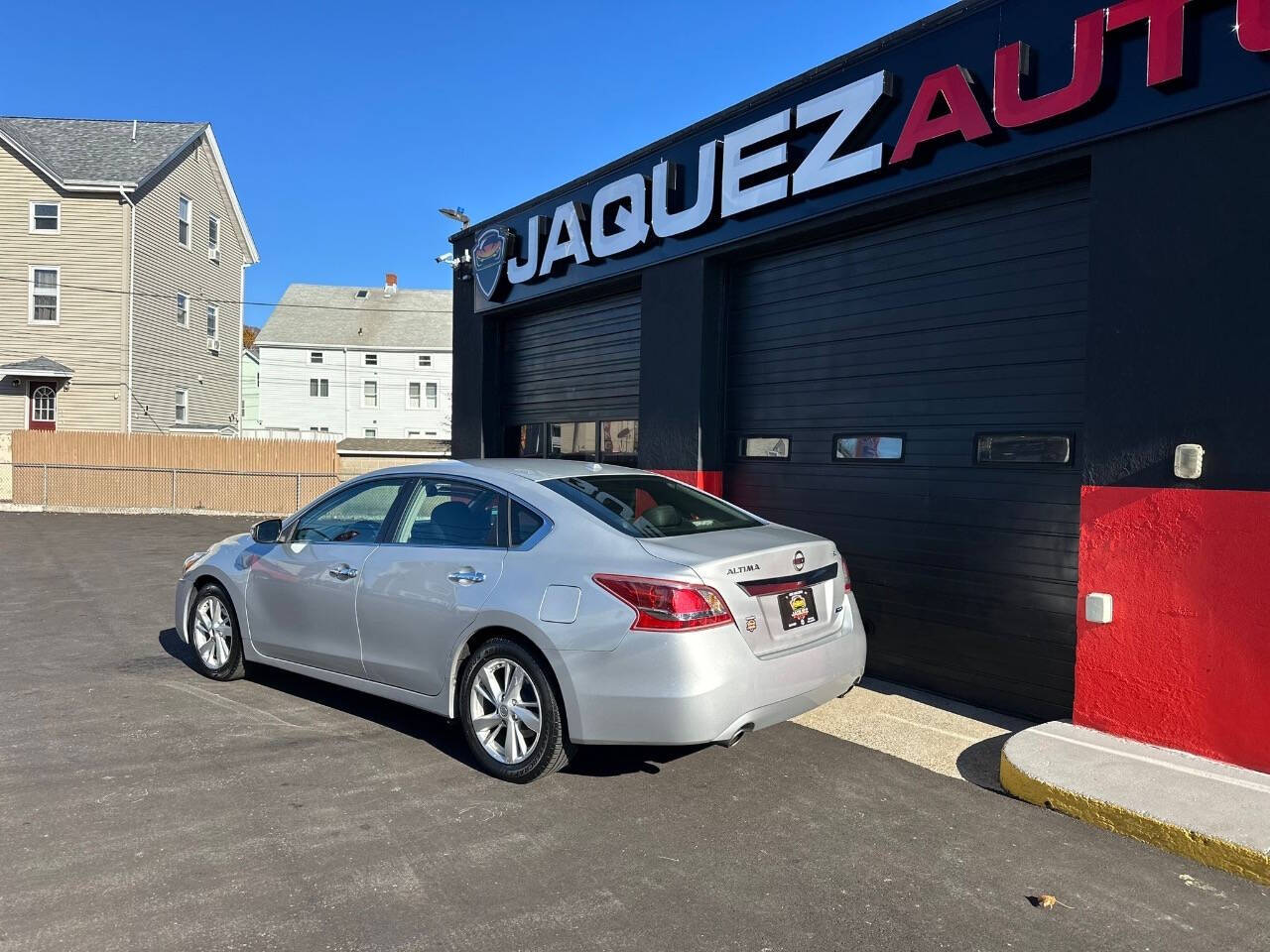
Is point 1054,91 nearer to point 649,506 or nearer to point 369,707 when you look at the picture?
point 649,506

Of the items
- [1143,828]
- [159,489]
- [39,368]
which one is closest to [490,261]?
[1143,828]

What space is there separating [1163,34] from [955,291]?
1967 millimetres

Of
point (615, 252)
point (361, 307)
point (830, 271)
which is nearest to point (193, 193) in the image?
point (361, 307)

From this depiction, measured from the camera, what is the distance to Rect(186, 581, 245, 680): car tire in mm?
6488

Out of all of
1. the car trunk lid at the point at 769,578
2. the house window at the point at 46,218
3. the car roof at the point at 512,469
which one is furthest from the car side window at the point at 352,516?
the house window at the point at 46,218

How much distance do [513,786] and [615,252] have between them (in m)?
6.19

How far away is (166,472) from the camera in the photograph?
2434 cm

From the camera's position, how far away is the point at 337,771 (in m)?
4.86

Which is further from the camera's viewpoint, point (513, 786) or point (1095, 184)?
point (1095, 184)

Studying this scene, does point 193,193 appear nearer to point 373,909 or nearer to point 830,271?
point 830,271

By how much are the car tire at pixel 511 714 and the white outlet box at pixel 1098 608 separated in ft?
9.89

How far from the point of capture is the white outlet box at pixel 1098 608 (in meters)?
5.34

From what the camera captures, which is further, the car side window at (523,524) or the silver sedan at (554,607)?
the car side window at (523,524)

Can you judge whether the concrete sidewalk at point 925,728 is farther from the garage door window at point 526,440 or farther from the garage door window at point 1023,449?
the garage door window at point 526,440
